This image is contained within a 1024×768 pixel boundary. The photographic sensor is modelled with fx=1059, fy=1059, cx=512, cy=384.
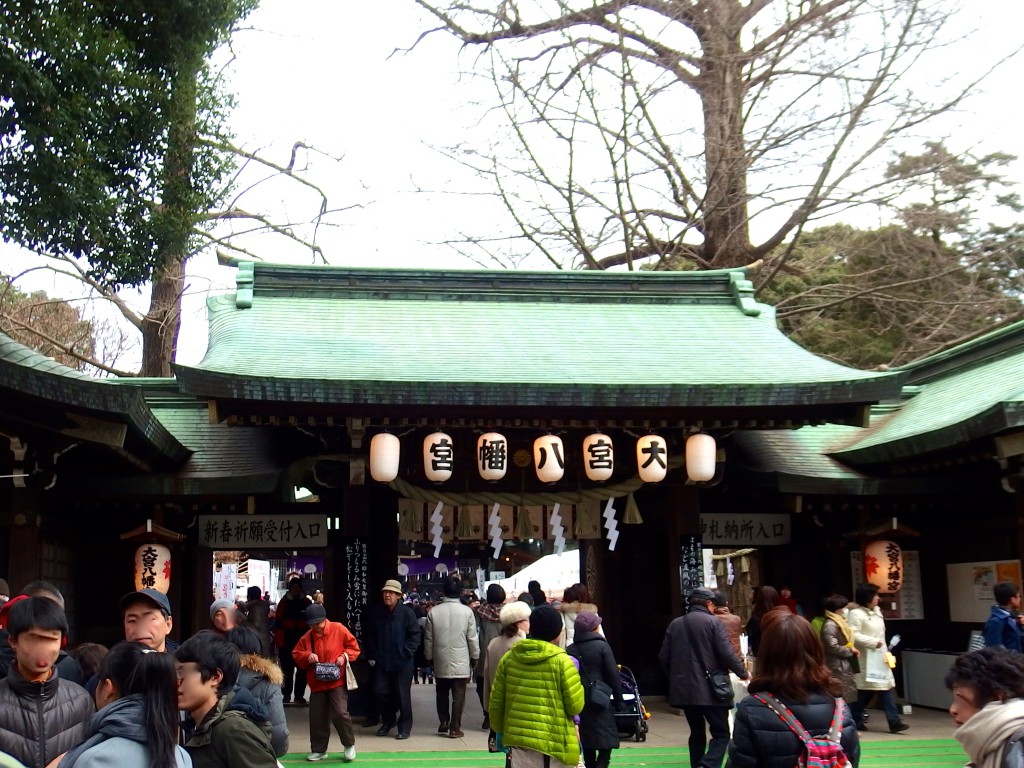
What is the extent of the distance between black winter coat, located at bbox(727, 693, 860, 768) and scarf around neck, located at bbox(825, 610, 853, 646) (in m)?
5.67

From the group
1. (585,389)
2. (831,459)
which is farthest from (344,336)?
(831,459)

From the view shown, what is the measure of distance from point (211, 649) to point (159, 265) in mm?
9592

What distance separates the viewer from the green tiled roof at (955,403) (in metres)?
10.2

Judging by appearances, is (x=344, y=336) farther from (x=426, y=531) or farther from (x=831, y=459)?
(x=831, y=459)

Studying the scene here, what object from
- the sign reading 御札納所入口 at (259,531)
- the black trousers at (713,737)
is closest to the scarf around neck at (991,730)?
the black trousers at (713,737)

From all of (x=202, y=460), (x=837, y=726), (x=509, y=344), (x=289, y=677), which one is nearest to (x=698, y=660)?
(x=837, y=726)

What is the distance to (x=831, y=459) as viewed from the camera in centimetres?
1305

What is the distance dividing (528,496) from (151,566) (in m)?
4.12

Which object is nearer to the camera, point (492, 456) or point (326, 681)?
point (326, 681)

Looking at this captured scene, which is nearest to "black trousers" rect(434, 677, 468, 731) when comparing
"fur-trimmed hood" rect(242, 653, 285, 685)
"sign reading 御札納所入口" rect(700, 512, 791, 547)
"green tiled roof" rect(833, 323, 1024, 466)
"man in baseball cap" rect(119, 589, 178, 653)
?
"sign reading 御札納所入口" rect(700, 512, 791, 547)

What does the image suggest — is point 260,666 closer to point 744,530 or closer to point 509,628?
point 509,628

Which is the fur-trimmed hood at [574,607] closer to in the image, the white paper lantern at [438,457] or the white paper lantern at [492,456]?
the white paper lantern at [492,456]

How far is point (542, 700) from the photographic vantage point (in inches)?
238

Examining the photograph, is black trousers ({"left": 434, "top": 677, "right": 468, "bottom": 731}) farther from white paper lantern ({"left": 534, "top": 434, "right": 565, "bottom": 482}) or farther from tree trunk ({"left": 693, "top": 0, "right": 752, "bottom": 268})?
tree trunk ({"left": 693, "top": 0, "right": 752, "bottom": 268})
